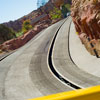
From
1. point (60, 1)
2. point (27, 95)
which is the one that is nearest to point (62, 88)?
point (27, 95)

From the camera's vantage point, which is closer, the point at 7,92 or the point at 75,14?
the point at 7,92

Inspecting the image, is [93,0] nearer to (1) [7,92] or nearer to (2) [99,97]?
(1) [7,92]

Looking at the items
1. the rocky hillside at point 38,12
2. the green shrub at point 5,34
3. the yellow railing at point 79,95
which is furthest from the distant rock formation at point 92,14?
the rocky hillside at point 38,12

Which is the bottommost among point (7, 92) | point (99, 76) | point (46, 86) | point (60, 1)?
point (99, 76)

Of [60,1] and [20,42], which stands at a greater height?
[60,1]

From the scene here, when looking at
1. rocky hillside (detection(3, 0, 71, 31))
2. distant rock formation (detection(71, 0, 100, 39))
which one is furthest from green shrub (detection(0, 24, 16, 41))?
rocky hillside (detection(3, 0, 71, 31))

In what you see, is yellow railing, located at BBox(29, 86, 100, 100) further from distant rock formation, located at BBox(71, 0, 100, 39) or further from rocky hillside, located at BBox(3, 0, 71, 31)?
rocky hillside, located at BBox(3, 0, 71, 31)

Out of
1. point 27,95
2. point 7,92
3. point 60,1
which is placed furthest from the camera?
point 60,1

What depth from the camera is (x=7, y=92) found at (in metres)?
10.3

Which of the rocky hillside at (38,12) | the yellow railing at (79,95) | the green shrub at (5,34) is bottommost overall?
the yellow railing at (79,95)

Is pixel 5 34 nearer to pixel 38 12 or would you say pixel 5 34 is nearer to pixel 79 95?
pixel 79 95

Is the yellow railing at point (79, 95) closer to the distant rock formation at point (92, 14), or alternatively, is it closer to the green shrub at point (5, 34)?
the distant rock formation at point (92, 14)

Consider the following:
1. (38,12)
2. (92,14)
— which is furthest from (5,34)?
(38,12)

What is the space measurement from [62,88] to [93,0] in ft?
25.0
